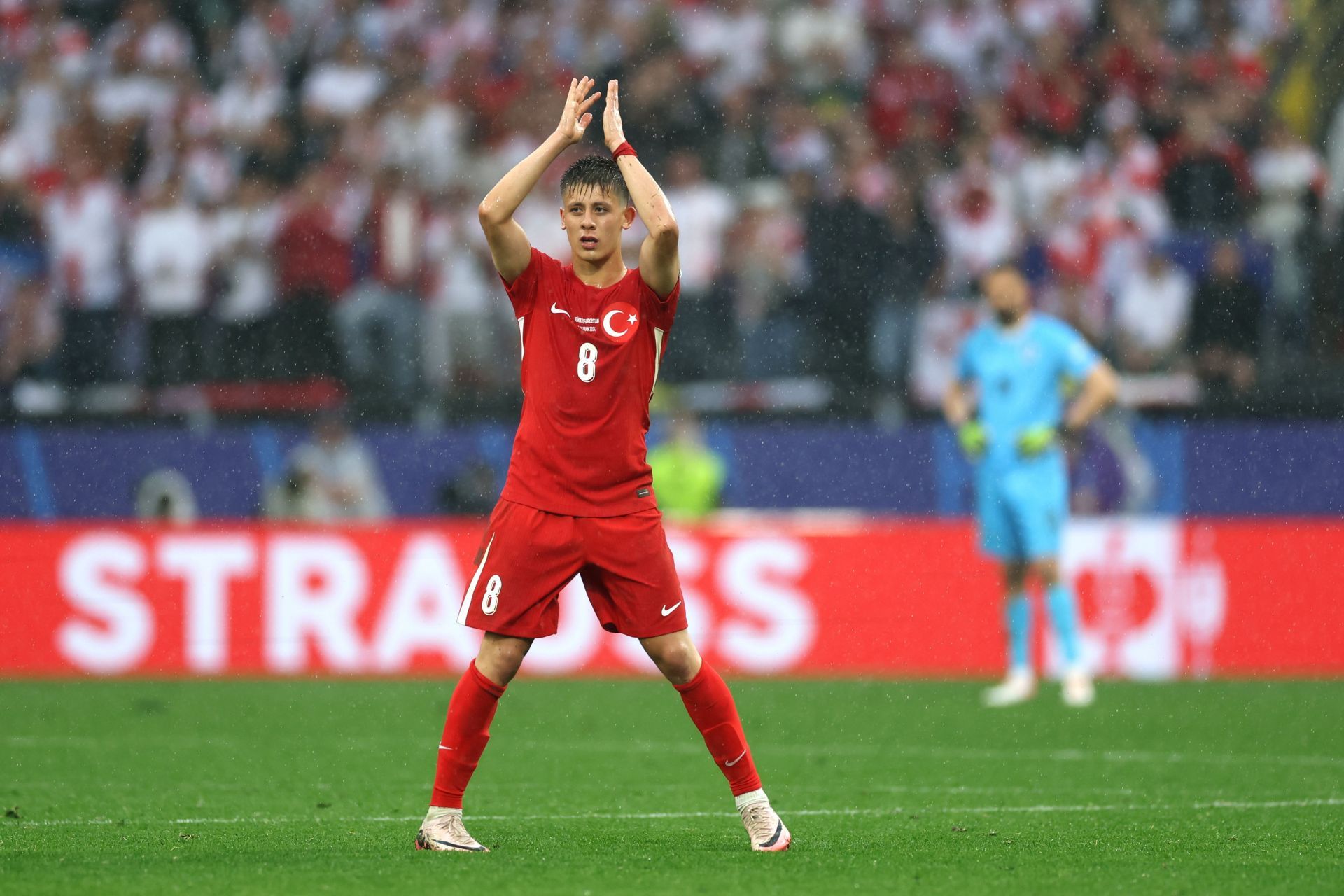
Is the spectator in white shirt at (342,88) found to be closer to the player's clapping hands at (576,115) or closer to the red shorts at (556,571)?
the player's clapping hands at (576,115)

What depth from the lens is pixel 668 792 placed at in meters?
Answer: 7.68

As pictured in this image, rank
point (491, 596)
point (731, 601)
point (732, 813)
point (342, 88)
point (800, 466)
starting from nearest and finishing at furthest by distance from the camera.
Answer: point (491, 596) < point (732, 813) < point (731, 601) < point (800, 466) < point (342, 88)

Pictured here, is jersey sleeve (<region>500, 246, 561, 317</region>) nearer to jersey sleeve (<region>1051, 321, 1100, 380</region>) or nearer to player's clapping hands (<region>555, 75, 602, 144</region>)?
→ player's clapping hands (<region>555, 75, 602, 144</region>)

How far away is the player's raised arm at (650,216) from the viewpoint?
5844 mm

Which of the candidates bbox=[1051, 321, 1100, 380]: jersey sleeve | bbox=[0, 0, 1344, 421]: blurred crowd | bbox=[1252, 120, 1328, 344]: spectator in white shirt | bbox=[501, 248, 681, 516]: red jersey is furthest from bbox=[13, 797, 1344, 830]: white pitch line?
bbox=[1252, 120, 1328, 344]: spectator in white shirt

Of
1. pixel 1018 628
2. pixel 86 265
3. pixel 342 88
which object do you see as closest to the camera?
pixel 1018 628

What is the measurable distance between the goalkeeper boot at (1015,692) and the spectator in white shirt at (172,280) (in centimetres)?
717

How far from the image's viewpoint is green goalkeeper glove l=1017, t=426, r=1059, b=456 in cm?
1131

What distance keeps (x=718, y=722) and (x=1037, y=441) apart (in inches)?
221

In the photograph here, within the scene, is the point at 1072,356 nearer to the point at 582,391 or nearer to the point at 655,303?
the point at 655,303

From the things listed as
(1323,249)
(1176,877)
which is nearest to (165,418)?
(1323,249)

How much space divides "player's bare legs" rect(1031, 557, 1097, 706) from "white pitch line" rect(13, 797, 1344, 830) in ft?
12.7

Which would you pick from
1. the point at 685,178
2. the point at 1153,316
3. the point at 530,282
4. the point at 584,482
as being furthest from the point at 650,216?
the point at 1153,316

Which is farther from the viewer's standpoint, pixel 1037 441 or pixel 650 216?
pixel 1037 441
